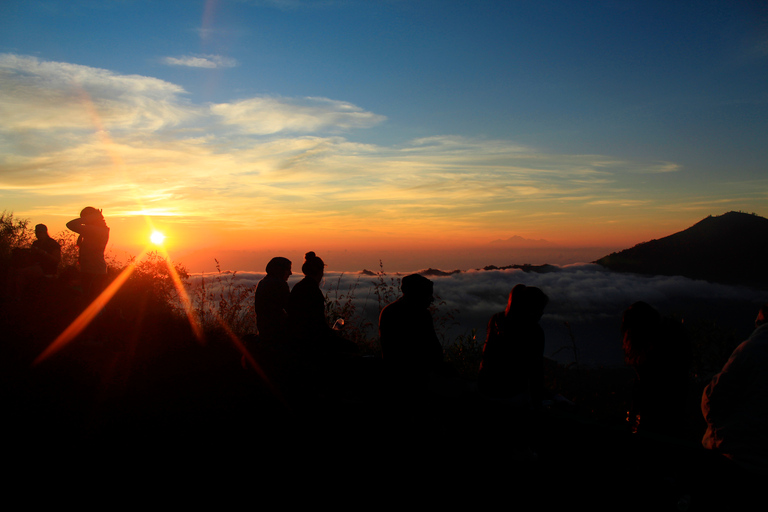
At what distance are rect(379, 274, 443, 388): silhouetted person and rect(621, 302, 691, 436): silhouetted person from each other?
157cm

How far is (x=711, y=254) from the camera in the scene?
78875 millimetres

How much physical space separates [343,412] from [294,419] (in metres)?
0.64

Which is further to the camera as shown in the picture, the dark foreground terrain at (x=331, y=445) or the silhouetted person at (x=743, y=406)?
the dark foreground terrain at (x=331, y=445)

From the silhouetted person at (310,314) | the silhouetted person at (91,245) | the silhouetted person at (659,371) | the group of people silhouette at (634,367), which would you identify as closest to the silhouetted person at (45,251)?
the silhouetted person at (91,245)

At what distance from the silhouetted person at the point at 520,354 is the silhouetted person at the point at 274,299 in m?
2.65

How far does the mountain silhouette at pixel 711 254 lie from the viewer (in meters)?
75.2

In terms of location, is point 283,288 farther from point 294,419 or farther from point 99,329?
point 99,329

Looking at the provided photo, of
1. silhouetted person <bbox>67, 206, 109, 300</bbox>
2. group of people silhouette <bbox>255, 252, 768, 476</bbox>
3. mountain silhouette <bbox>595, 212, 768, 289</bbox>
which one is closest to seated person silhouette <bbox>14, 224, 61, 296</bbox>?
silhouetted person <bbox>67, 206, 109, 300</bbox>

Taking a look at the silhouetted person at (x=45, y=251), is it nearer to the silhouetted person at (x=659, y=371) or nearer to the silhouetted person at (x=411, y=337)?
the silhouetted person at (x=411, y=337)

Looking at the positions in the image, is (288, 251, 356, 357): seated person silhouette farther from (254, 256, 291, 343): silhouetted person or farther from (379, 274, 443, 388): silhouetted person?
(379, 274, 443, 388): silhouetted person

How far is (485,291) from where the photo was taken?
4494cm

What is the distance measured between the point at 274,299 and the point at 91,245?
3.67m

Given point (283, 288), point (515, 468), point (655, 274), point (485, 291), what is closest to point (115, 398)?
point (283, 288)

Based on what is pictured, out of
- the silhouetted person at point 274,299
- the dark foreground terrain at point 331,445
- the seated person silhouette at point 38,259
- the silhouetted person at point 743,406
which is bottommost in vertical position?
the dark foreground terrain at point 331,445
